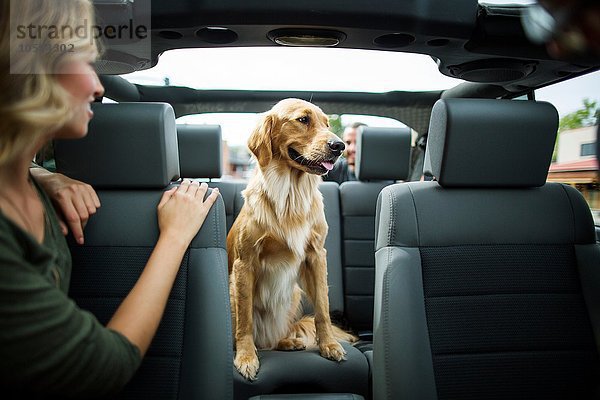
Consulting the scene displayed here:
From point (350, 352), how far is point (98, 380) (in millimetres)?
1748

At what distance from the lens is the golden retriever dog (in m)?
2.54

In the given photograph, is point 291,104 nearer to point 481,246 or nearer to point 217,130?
point 217,130

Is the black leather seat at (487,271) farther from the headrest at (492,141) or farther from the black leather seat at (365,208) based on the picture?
the black leather seat at (365,208)

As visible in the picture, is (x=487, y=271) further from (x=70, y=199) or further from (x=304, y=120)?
(x=70, y=199)

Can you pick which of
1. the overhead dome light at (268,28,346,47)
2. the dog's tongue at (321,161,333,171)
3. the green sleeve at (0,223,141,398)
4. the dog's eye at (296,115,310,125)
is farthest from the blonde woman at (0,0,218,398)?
the dog's eye at (296,115,310,125)

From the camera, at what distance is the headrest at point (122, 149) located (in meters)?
1.67

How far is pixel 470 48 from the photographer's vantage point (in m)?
2.37

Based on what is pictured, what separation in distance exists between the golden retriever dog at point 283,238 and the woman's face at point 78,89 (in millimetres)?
1482

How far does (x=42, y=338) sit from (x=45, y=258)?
0.66ft

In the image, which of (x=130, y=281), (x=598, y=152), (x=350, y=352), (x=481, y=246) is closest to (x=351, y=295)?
(x=350, y=352)

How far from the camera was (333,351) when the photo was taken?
240 cm

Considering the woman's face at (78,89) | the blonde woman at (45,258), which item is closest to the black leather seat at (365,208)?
the blonde woman at (45,258)

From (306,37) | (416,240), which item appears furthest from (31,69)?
(306,37)

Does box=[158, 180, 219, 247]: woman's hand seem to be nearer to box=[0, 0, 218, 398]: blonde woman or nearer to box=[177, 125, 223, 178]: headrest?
box=[0, 0, 218, 398]: blonde woman
